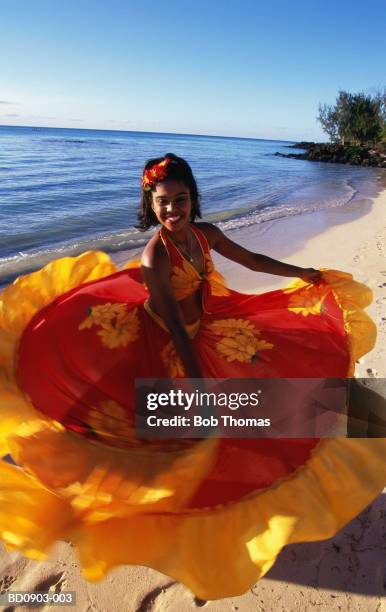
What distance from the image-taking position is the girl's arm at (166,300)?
2.10 m

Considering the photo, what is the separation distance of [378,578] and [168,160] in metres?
2.41

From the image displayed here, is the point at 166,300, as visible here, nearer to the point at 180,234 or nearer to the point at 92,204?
the point at 180,234

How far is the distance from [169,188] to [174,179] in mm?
55

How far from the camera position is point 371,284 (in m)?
5.46

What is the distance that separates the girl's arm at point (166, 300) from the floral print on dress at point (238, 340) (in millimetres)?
358

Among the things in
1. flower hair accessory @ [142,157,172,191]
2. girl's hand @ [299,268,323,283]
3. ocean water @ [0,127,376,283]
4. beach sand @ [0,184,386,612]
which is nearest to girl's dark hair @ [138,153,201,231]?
flower hair accessory @ [142,157,172,191]

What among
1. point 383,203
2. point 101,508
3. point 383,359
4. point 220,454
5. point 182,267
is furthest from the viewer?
point 383,203

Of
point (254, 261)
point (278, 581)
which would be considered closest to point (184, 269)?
point (254, 261)

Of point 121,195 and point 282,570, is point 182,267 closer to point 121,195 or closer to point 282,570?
point 282,570

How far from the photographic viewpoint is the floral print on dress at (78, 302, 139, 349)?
2398 millimetres

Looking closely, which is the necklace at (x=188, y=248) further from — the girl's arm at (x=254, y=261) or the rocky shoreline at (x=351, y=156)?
the rocky shoreline at (x=351, y=156)

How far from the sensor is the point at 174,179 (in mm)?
2172

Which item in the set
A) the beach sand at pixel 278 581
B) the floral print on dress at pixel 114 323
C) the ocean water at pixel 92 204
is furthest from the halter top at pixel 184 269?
the ocean water at pixel 92 204

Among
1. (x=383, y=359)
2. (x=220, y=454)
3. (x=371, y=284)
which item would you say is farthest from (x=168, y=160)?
(x=371, y=284)
